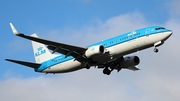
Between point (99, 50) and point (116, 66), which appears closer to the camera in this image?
point (99, 50)

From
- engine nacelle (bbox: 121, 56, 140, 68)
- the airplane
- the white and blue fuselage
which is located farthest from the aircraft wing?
engine nacelle (bbox: 121, 56, 140, 68)

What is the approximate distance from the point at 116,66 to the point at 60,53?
28.5 ft

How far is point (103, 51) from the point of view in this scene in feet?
169

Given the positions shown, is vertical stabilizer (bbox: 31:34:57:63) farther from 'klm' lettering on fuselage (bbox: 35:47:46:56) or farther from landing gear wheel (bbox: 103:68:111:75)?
landing gear wheel (bbox: 103:68:111:75)

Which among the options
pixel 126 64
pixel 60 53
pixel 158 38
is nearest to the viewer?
pixel 158 38

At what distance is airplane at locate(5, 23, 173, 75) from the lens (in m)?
50.2

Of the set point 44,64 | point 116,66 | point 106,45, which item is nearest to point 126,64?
point 116,66

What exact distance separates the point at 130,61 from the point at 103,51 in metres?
7.10

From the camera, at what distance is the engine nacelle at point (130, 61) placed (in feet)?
188

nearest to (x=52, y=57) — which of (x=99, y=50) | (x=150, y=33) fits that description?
(x=99, y=50)

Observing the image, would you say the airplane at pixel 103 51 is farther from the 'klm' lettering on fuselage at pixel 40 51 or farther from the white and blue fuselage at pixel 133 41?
the 'klm' lettering on fuselage at pixel 40 51

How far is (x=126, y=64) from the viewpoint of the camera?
5759cm

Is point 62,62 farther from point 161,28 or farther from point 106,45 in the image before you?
point 161,28

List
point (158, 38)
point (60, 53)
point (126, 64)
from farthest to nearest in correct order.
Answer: point (126, 64), point (60, 53), point (158, 38)
